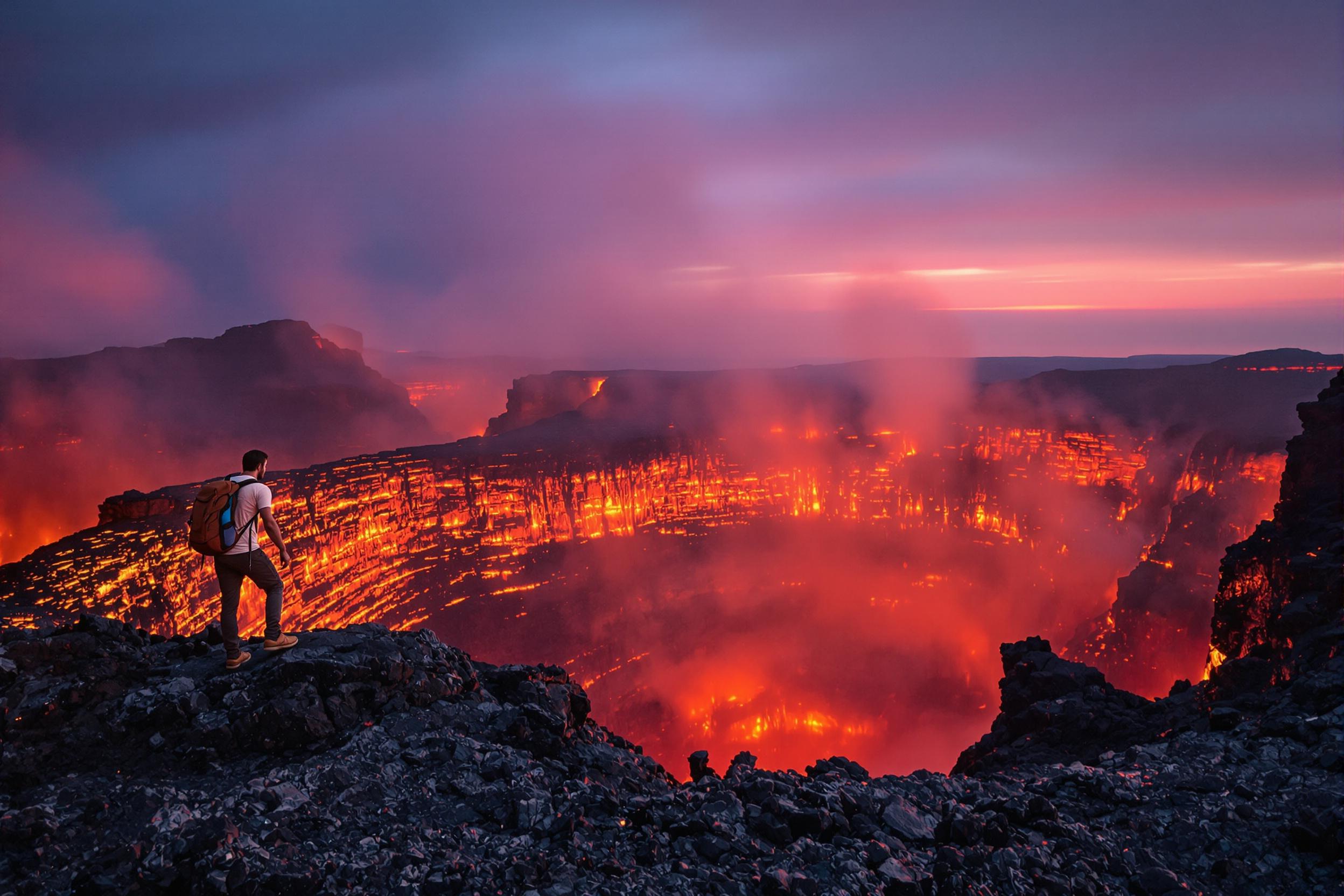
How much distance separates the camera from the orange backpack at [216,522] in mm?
7441

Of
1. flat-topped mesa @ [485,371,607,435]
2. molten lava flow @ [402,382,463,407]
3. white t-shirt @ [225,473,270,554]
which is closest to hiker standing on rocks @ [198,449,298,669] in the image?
white t-shirt @ [225,473,270,554]

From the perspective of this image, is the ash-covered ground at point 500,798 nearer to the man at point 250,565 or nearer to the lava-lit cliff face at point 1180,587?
the man at point 250,565

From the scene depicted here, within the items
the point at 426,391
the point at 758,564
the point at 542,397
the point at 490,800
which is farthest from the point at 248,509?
the point at 426,391

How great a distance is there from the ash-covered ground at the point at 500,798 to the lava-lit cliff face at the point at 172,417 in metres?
89.2

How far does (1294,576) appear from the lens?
40.2 ft

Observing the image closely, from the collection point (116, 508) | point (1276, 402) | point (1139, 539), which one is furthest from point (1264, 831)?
point (1276, 402)

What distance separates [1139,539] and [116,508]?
67945mm

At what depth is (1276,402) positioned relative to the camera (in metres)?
48.5

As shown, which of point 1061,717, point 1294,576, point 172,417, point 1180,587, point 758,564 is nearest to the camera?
point 1294,576

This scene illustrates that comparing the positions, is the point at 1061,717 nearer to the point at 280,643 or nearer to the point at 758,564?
the point at 280,643

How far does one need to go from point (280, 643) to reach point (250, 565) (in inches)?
39.9

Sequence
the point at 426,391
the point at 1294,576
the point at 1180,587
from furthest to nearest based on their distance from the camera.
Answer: the point at 426,391 < the point at 1180,587 < the point at 1294,576

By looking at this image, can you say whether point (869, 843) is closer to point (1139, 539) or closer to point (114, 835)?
point (114, 835)

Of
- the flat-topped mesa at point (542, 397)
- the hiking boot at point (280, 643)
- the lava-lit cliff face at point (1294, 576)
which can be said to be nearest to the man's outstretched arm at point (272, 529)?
the hiking boot at point (280, 643)
